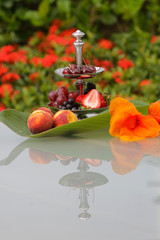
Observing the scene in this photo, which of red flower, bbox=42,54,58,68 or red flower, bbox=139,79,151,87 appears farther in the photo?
red flower, bbox=42,54,58,68

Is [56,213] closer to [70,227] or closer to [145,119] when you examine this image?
[70,227]

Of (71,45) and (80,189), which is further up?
(71,45)

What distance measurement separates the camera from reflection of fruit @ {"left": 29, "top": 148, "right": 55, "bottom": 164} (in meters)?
0.86

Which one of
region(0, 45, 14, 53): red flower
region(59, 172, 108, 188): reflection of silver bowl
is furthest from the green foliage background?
region(59, 172, 108, 188): reflection of silver bowl

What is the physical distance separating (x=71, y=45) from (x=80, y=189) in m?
2.44

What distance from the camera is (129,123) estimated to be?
3.30 feet

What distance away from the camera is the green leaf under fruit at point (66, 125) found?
1.01 m

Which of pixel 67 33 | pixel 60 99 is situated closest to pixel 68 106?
pixel 60 99

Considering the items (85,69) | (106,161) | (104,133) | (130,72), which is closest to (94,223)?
(106,161)

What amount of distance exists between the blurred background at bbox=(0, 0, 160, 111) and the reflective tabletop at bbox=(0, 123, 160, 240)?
169 centimetres

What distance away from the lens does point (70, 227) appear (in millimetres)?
554

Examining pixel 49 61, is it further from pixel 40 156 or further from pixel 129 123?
pixel 40 156

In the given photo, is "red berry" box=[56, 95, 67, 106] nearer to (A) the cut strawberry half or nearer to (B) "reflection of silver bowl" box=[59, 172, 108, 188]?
(A) the cut strawberry half

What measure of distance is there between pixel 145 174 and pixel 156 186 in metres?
0.07
